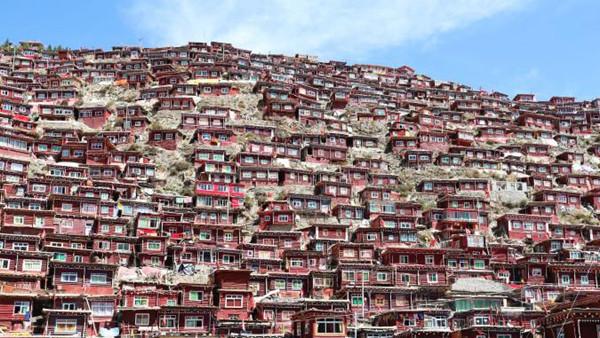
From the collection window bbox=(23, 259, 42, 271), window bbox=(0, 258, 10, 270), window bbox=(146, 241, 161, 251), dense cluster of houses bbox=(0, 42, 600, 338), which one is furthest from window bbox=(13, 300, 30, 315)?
window bbox=(146, 241, 161, 251)

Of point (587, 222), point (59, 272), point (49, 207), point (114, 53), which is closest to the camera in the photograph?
point (59, 272)

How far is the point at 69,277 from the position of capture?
213 feet

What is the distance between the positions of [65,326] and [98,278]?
28.2 feet

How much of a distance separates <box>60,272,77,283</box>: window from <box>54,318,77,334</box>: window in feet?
25.2

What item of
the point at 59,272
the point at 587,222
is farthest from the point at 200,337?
the point at 587,222

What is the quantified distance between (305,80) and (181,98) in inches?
1526

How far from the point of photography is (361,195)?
98.1 meters

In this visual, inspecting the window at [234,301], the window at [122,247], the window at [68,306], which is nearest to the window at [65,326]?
the window at [68,306]

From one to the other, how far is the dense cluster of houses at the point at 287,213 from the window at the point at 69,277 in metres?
0.13

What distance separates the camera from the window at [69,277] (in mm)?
64875

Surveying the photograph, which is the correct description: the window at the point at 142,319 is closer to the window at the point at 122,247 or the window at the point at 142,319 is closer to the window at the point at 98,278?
the window at the point at 98,278

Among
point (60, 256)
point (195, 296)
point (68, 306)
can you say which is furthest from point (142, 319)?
point (60, 256)

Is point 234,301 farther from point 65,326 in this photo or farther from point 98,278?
point 65,326

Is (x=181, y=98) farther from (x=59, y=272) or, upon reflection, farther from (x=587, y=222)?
(x=587, y=222)
